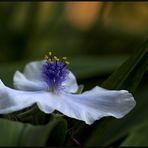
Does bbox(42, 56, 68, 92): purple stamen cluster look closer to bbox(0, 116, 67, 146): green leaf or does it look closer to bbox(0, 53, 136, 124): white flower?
bbox(0, 53, 136, 124): white flower

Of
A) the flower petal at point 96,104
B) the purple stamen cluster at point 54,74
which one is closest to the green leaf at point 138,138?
the flower petal at point 96,104

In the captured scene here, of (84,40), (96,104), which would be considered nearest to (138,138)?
(96,104)

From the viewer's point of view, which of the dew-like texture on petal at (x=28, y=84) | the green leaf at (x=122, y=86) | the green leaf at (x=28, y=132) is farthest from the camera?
the dew-like texture on petal at (x=28, y=84)

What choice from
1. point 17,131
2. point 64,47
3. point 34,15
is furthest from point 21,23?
point 17,131

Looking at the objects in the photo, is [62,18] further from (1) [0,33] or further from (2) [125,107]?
(2) [125,107]

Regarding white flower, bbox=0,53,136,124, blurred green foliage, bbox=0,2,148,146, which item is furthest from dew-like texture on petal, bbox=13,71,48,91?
blurred green foliage, bbox=0,2,148,146

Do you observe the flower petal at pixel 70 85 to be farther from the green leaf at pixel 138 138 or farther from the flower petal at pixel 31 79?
the green leaf at pixel 138 138
